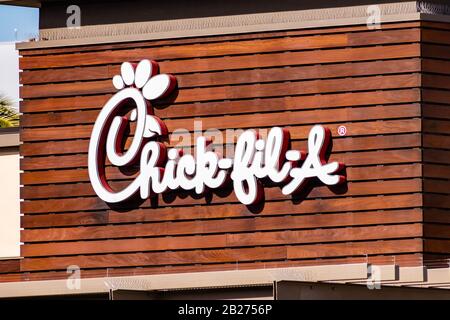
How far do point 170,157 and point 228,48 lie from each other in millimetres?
3305

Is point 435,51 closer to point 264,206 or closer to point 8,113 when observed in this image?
point 264,206

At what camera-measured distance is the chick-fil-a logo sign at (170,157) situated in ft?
181

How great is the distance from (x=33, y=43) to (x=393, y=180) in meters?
10.8

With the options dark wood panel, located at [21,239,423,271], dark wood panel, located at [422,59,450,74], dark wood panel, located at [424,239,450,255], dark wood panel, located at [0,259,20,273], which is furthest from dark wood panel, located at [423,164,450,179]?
dark wood panel, located at [0,259,20,273]

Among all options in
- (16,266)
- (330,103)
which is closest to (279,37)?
(330,103)

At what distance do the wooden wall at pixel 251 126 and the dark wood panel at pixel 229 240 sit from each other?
27mm

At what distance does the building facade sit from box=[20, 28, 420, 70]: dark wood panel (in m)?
0.04

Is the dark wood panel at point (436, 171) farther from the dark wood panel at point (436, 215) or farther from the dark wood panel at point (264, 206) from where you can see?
the dark wood panel at point (436, 215)

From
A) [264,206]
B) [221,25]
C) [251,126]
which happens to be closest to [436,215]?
[264,206]

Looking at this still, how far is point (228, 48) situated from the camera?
5628 centimetres

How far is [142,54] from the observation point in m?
57.1

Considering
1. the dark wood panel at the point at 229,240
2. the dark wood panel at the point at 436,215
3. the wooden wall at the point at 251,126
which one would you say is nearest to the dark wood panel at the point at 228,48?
the wooden wall at the point at 251,126

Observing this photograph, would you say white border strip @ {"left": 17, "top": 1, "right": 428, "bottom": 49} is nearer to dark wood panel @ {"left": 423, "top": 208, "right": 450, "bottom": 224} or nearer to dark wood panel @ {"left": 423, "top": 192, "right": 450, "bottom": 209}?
dark wood panel @ {"left": 423, "top": 192, "right": 450, "bottom": 209}

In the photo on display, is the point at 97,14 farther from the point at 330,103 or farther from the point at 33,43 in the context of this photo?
the point at 330,103
